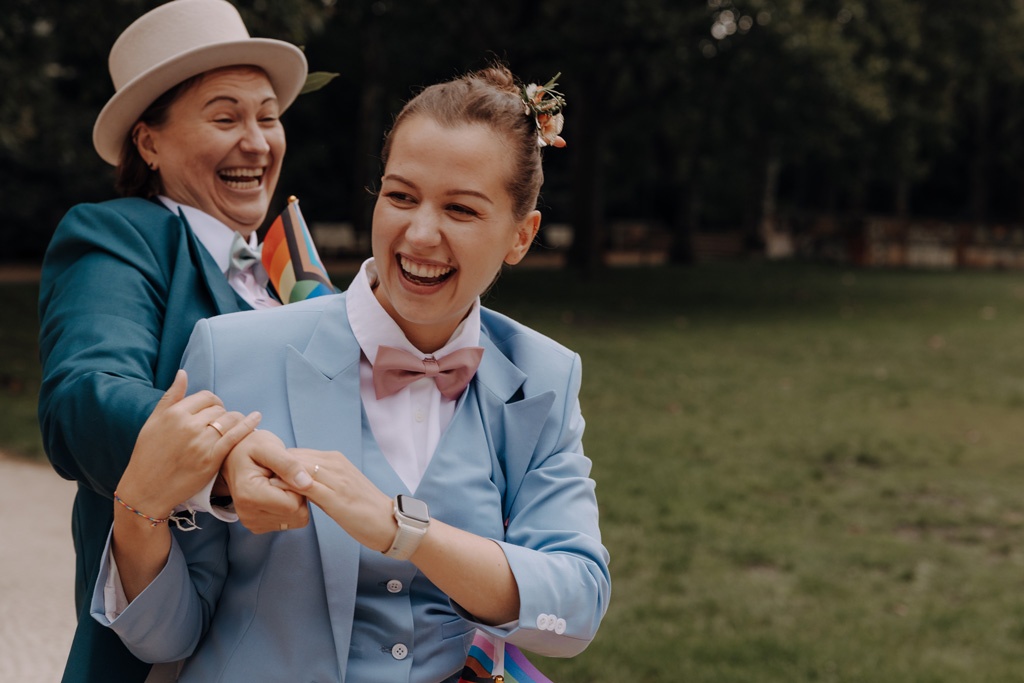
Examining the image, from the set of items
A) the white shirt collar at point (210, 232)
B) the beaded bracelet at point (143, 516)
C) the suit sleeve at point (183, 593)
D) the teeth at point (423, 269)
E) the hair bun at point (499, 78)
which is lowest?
the suit sleeve at point (183, 593)

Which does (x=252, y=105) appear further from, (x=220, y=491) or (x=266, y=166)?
(x=220, y=491)

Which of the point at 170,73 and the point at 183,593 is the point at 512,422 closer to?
the point at 183,593

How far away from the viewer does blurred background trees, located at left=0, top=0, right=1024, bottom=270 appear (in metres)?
13.6

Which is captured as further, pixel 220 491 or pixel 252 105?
pixel 252 105

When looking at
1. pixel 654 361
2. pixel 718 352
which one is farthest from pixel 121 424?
pixel 718 352

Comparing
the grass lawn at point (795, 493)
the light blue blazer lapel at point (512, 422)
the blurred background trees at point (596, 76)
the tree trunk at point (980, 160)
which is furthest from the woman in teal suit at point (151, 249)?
the tree trunk at point (980, 160)

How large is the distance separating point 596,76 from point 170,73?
→ 19884mm

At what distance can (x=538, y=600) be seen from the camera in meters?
1.91

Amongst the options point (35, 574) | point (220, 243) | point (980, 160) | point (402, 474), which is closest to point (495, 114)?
point (402, 474)

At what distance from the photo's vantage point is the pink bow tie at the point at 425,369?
6.73ft

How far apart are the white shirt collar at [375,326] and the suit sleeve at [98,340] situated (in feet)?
1.25

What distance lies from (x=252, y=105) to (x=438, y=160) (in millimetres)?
947

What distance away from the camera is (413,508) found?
5.91ft

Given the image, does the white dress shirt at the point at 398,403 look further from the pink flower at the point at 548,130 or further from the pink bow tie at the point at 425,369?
the pink flower at the point at 548,130
